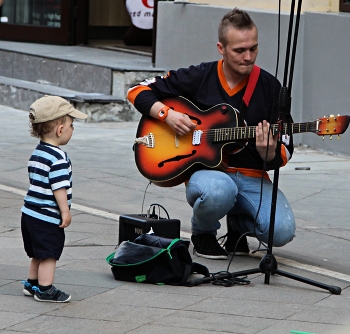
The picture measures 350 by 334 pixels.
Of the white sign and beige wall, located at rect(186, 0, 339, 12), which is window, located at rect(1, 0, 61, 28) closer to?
the white sign

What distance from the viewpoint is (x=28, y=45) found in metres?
13.0

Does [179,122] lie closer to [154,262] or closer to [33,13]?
[154,262]

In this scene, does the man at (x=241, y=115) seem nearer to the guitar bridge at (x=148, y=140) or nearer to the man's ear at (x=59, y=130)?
the guitar bridge at (x=148, y=140)

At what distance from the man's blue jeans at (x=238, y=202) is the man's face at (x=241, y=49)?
0.65 m

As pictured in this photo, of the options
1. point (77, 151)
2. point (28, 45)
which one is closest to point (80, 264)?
point (77, 151)

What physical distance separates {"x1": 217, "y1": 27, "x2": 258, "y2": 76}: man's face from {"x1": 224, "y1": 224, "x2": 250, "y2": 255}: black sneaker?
1.06 m

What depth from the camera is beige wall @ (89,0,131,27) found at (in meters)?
14.7

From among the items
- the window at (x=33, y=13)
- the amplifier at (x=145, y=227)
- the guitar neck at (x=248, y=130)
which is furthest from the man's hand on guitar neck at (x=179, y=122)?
the window at (x=33, y=13)

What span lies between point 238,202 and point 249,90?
0.70 metres

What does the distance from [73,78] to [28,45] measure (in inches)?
74.0

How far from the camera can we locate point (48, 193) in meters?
4.28

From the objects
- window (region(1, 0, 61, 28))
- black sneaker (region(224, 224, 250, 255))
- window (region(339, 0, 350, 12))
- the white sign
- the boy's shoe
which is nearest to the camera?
the boy's shoe

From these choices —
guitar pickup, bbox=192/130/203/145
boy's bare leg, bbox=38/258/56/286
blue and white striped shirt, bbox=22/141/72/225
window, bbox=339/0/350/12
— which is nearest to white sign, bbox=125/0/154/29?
window, bbox=339/0/350/12

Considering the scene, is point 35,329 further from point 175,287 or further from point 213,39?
point 213,39
